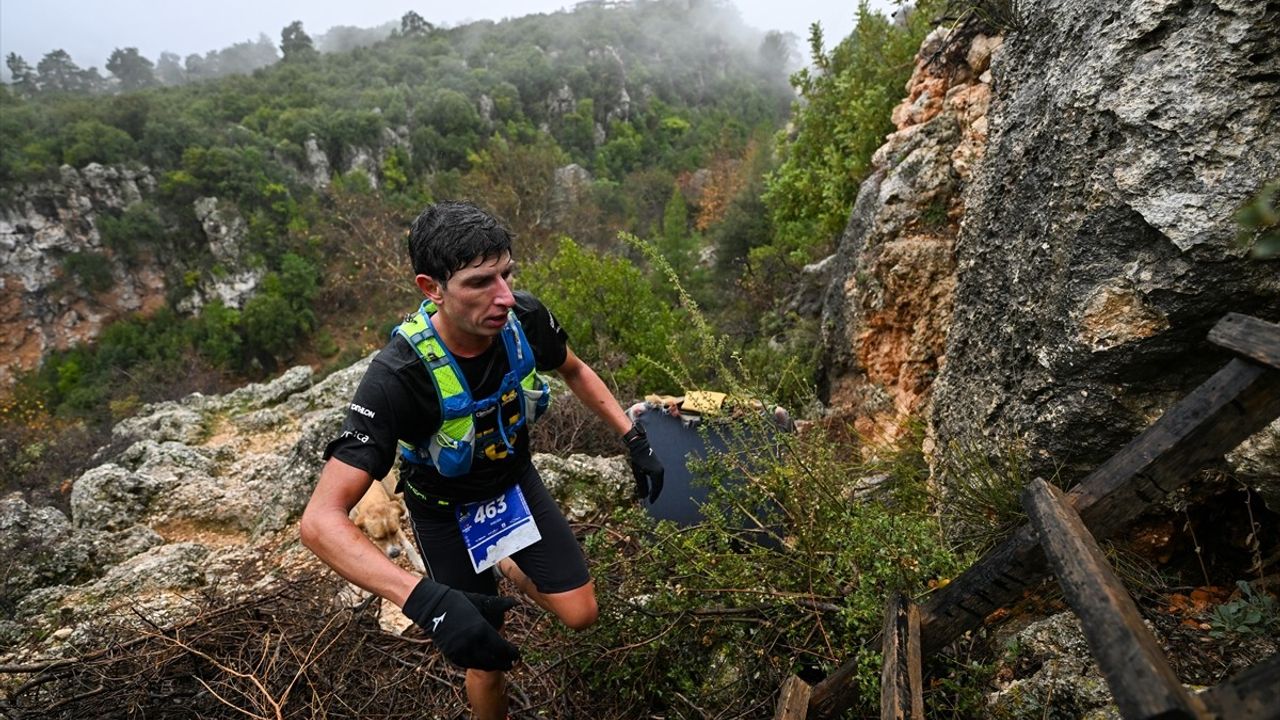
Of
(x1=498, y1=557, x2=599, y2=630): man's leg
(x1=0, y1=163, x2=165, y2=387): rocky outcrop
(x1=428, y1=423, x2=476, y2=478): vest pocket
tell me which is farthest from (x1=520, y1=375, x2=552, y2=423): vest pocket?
(x1=0, y1=163, x2=165, y2=387): rocky outcrop

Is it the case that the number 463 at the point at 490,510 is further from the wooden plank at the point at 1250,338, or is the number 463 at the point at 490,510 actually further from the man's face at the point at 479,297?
the wooden plank at the point at 1250,338

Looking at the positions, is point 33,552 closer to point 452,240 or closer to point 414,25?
point 452,240

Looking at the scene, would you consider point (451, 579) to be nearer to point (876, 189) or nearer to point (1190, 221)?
point (1190, 221)

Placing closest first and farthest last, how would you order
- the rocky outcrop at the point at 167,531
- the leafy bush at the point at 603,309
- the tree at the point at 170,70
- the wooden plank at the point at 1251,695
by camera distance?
the wooden plank at the point at 1251,695 < the rocky outcrop at the point at 167,531 < the leafy bush at the point at 603,309 < the tree at the point at 170,70

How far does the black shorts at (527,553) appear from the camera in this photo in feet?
8.41

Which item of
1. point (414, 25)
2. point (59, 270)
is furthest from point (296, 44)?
point (59, 270)

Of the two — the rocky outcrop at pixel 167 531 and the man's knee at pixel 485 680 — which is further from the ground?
the man's knee at pixel 485 680

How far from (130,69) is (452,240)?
93836 millimetres

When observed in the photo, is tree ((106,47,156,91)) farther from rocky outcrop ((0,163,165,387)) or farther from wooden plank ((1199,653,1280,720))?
wooden plank ((1199,653,1280,720))

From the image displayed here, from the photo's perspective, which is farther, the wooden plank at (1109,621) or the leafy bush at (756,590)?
the leafy bush at (756,590)

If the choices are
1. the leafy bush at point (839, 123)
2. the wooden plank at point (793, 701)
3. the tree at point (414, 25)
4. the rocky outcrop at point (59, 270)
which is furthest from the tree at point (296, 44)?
the wooden plank at point (793, 701)

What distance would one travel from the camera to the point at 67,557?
5.03 meters

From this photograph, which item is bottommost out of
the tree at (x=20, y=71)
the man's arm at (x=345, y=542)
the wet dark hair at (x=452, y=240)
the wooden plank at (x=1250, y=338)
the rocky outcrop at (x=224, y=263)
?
the rocky outcrop at (x=224, y=263)

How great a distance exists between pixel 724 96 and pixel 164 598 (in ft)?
226
